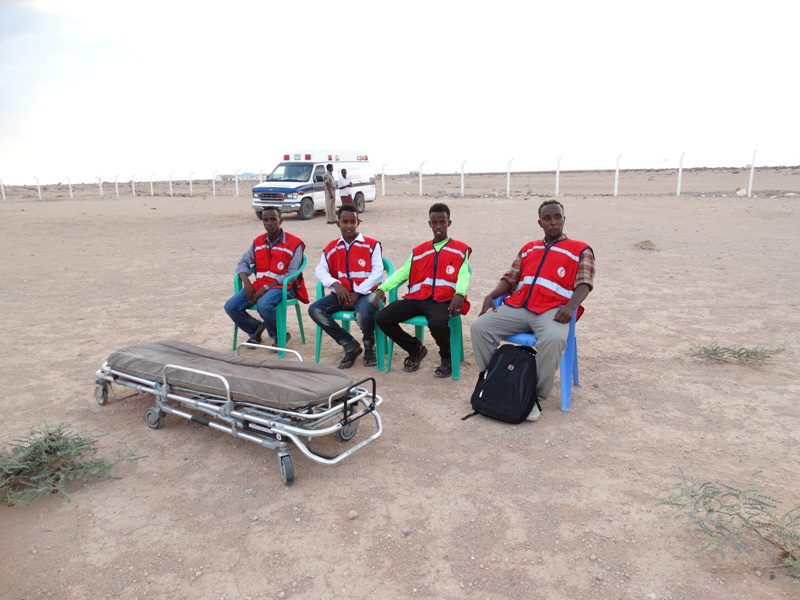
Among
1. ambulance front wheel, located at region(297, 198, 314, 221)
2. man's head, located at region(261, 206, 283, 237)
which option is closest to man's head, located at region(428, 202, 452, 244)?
man's head, located at region(261, 206, 283, 237)

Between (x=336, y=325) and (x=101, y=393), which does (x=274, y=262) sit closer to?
(x=336, y=325)

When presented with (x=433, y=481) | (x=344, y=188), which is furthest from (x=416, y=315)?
(x=344, y=188)

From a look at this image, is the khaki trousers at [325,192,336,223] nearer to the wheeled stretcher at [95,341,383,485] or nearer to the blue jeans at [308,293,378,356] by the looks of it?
the blue jeans at [308,293,378,356]

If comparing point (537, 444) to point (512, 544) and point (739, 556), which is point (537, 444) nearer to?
point (512, 544)

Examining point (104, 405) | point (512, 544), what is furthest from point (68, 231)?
point (512, 544)

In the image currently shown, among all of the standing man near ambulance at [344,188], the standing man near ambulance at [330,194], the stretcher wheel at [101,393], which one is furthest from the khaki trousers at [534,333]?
the standing man near ambulance at [344,188]

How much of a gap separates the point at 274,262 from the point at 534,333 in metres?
2.75

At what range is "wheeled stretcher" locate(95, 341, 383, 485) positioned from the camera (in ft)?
11.6

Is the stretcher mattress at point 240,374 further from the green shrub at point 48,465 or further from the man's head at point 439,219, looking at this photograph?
the man's head at point 439,219

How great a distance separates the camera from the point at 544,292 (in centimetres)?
468

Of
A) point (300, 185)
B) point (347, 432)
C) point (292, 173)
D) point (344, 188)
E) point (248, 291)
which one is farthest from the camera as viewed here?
point (292, 173)

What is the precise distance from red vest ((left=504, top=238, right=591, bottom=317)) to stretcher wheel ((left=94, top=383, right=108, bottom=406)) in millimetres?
3319

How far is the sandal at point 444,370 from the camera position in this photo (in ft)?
17.1

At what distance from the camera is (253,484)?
352cm
